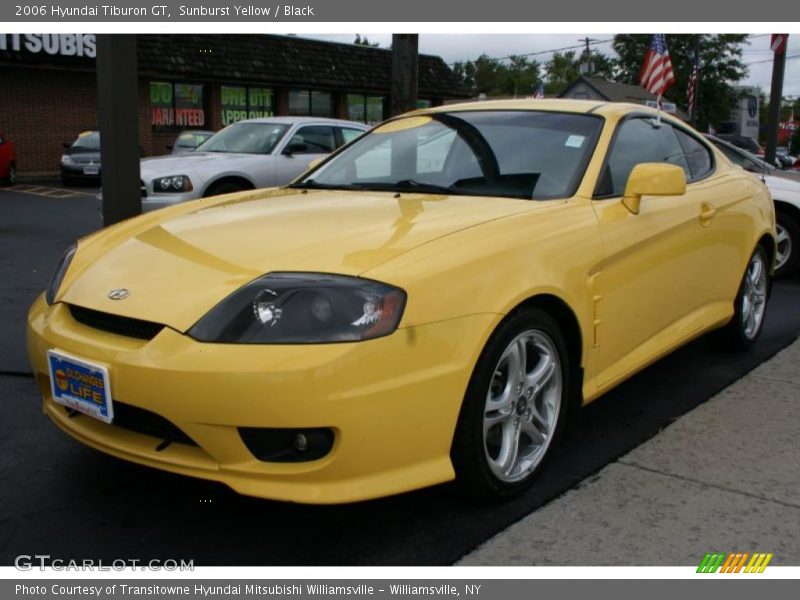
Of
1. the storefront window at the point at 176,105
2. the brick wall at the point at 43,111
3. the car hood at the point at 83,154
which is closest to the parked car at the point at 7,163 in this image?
the car hood at the point at 83,154

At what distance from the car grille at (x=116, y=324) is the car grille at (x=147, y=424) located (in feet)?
0.76

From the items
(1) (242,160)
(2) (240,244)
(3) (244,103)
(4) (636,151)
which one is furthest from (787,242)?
(3) (244,103)

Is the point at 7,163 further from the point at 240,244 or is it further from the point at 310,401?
the point at 310,401

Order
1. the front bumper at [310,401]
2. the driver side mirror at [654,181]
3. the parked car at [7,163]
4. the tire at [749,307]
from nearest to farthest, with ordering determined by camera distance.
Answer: the front bumper at [310,401] → the driver side mirror at [654,181] → the tire at [749,307] → the parked car at [7,163]

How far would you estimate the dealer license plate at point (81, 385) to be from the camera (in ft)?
8.65

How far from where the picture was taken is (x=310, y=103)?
29625mm

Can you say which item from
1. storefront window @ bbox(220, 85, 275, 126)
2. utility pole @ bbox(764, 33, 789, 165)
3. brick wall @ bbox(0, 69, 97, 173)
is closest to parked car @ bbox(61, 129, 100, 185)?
brick wall @ bbox(0, 69, 97, 173)

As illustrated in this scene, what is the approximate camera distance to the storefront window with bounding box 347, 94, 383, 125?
101 ft

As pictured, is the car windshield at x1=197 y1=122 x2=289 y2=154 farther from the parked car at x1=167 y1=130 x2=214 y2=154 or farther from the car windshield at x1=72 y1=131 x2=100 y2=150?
the car windshield at x1=72 y1=131 x2=100 y2=150

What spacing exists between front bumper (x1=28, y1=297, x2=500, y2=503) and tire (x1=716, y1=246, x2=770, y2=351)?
2845 millimetres

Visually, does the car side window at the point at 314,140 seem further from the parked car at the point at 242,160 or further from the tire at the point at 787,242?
the tire at the point at 787,242

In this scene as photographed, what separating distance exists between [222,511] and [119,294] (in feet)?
2.82

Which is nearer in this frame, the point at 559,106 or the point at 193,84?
the point at 559,106

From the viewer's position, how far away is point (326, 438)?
250 cm
